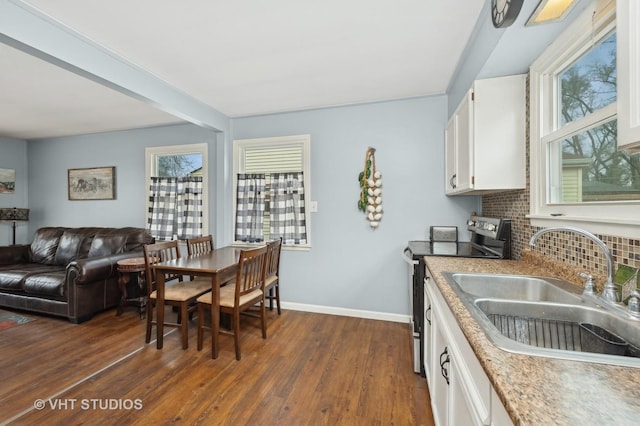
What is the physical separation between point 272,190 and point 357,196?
40.3 inches

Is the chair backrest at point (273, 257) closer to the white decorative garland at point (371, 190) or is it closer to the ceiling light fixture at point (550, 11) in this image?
the white decorative garland at point (371, 190)

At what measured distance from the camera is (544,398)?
533mm

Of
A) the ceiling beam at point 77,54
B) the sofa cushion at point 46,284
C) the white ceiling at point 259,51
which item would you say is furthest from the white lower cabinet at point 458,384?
the sofa cushion at point 46,284

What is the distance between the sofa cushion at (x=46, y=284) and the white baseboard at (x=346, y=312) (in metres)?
2.31

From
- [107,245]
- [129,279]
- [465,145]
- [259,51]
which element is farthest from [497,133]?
[107,245]

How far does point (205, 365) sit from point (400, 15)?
9.08 feet

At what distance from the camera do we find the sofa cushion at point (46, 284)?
2.79 m

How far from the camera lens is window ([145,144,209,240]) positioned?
3.59 meters

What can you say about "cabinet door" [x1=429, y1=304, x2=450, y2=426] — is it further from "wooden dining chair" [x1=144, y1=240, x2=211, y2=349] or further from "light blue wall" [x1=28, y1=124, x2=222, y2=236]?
"light blue wall" [x1=28, y1=124, x2=222, y2=236]

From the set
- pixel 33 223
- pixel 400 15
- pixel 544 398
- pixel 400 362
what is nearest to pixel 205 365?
pixel 400 362

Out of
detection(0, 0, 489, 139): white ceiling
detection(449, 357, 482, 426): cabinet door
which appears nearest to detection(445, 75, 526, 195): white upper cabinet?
detection(0, 0, 489, 139): white ceiling

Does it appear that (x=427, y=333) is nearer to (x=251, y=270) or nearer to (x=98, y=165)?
(x=251, y=270)

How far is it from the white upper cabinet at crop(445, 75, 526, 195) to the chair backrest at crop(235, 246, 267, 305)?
169 cm

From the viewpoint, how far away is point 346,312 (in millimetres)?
3021
